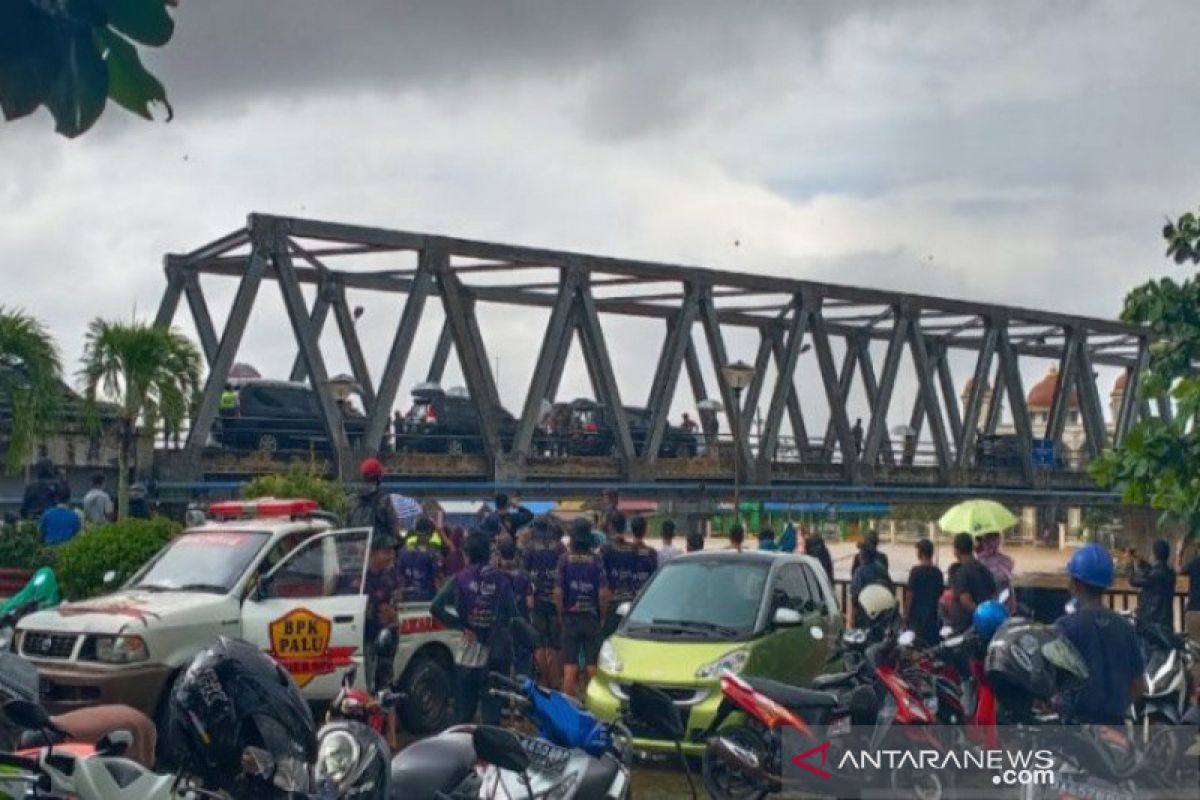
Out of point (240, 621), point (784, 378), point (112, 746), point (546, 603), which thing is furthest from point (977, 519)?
point (784, 378)

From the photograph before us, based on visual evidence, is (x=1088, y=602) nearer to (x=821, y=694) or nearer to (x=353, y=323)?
(x=821, y=694)

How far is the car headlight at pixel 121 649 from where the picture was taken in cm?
1016

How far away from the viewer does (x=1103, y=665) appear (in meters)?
6.45

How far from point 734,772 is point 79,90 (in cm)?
667

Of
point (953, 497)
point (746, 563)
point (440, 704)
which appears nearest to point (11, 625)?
point (440, 704)

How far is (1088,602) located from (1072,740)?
1.92ft

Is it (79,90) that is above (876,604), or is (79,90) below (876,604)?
above

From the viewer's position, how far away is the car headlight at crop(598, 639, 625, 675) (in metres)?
10.8

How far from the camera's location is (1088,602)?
6641mm

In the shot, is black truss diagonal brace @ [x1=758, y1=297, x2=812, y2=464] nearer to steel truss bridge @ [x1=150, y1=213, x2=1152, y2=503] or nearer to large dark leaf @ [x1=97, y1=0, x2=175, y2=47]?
steel truss bridge @ [x1=150, y1=213, x2=1152, y2=503]

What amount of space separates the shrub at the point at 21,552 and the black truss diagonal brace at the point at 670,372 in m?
20.0

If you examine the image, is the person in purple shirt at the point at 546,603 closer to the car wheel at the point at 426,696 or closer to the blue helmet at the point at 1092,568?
the car wheel at the point at 426,696

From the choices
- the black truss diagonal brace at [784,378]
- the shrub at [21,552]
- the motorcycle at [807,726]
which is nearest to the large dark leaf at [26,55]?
the motorcycle at [807,726]

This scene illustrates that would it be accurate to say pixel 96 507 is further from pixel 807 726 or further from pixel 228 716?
pixel 228 716
